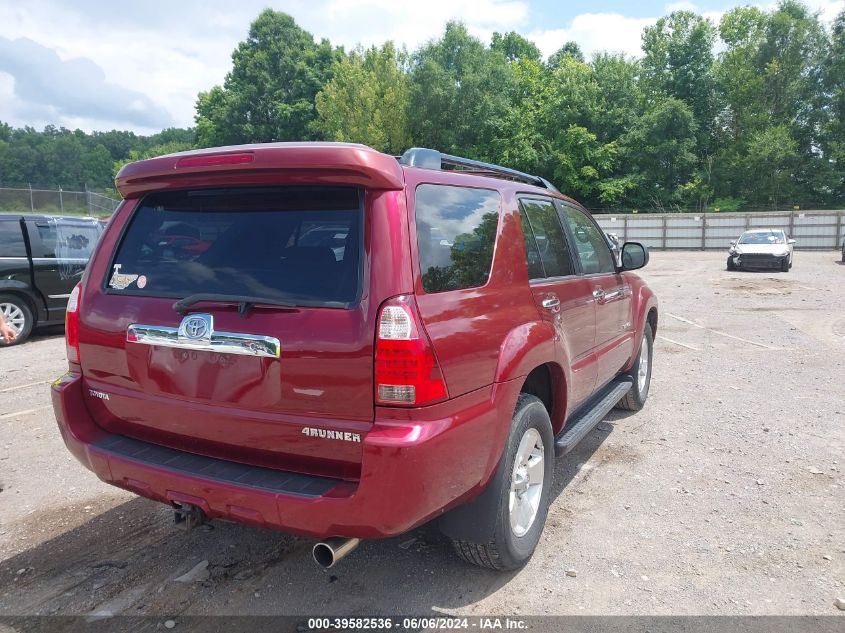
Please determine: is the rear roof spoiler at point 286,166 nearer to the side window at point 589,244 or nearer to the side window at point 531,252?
the side window at point 531,252

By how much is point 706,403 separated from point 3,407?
684cm

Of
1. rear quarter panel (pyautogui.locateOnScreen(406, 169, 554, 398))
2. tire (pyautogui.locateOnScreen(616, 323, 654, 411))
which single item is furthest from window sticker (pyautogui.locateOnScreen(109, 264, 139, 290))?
tire (pyautogui.locateOnScreen(616, 323, 654, 411))

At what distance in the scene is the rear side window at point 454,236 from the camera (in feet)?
8.33

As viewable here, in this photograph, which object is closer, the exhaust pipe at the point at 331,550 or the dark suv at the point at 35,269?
the exhaust pipe at the point at 331,550

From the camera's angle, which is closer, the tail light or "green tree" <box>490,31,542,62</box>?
the tail light

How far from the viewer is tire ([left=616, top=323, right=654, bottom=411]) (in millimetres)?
5492

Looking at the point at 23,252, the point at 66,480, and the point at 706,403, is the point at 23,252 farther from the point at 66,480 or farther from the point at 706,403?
the point at 706,403

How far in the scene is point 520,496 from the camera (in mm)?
3109

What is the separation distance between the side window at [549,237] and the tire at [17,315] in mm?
8484

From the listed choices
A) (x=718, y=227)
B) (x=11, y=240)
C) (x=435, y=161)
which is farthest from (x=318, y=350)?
(x=718, y=227)

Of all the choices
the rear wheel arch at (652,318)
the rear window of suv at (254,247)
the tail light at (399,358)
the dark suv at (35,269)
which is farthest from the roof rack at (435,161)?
the dark suv at (35,269)

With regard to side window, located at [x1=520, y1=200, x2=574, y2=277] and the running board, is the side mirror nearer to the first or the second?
the running board

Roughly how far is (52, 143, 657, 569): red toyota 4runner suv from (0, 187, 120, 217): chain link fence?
32.1 m

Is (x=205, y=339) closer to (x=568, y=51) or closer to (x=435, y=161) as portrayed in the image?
(x=435, y=161)
